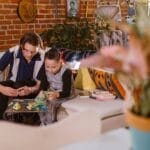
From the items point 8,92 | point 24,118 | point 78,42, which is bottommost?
point 24,118

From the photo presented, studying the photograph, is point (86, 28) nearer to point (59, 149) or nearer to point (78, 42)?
point (78, 42)

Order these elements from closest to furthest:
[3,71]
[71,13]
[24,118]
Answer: [24,118] → [3,71] → [71,13]

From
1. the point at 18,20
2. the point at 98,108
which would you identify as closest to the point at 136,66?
the point at 98,108

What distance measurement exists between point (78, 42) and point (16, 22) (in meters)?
0.83

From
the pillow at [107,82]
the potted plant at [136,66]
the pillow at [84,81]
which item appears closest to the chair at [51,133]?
the potted plant at [136,66]

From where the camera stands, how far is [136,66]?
103 cm

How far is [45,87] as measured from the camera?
3.27 metres

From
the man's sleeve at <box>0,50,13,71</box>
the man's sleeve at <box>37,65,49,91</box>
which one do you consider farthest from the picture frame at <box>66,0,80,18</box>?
the man's sleeve at <box>37,65,49,91</box>

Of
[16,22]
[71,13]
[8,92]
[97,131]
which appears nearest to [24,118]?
[8,92]

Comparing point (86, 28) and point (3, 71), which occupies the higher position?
point (86, 28)

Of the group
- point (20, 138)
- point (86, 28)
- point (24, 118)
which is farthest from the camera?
point (86, 28)

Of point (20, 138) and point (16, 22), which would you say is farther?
point (16, 22)

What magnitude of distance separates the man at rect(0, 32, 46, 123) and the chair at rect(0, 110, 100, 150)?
170cm

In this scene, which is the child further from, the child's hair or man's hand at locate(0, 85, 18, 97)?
man's hand at locate(0, 85, 18, 97)
